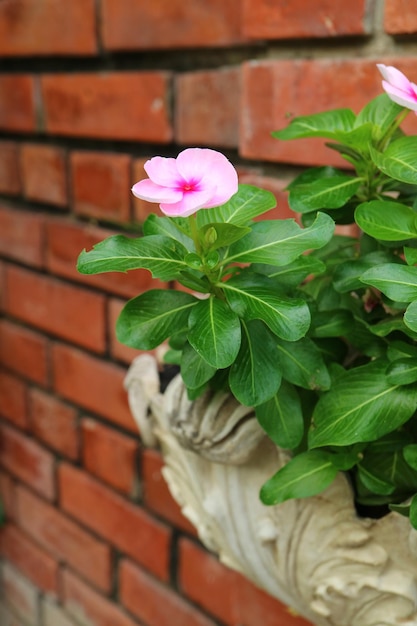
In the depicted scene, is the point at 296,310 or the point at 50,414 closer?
the point at 296,310

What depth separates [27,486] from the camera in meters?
1.19

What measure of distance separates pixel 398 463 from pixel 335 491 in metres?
0.05

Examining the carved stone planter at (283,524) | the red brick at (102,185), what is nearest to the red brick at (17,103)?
the red brick at (102,185)

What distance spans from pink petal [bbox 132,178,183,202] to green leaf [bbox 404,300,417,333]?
0.11m

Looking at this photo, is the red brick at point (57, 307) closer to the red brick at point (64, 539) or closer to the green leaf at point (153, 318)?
the red brick at point (64, 539)

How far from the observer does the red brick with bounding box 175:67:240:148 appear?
71cm

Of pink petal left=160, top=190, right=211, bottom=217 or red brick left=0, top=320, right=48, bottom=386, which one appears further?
red brick left=0, top=320, right=48, bottom=386

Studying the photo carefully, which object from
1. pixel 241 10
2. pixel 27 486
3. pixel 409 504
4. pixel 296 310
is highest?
pixel 241 10

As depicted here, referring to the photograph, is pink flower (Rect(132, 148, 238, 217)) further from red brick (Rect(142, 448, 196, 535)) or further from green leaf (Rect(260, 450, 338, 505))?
red brick (Rect(142, 448, 196, 535))

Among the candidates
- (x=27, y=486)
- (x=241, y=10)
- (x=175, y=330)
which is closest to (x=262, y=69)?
(x=241, y=10)

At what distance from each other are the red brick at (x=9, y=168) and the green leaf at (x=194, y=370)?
0.75m

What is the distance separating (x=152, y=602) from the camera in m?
0.97

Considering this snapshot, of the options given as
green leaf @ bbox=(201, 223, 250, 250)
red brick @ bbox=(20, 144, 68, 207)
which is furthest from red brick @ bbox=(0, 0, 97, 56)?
green leaf @ bbox=(201, 223, 250, 250)

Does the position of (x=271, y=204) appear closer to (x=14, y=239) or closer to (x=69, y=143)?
(x=69, y=143)
